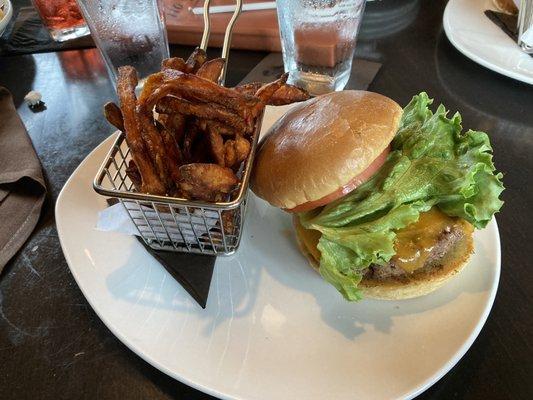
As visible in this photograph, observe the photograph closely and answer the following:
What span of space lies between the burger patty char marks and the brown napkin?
815 millimetres

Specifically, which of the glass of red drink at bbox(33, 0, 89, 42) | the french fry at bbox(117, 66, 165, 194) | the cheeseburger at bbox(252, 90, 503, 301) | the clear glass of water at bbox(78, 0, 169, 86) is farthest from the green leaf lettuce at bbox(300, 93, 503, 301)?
the glass of red drink at bbox(33, 0, 89, 42)

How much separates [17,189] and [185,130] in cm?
58

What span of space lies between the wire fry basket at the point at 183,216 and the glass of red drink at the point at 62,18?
3.41ft

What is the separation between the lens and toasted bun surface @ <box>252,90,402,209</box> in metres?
0.79

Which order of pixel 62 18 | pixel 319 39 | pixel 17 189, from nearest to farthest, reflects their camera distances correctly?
pixel 17 189 < pixel 319 39 < pixel 62 18

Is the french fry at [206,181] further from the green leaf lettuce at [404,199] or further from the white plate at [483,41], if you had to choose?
the white plate at [483,41]

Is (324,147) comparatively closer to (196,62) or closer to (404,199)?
(404,199)

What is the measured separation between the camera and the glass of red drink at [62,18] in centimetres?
173

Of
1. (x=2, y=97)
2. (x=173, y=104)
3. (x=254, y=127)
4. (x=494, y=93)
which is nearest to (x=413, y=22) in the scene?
(x=494, y=93)

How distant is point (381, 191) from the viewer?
812mm

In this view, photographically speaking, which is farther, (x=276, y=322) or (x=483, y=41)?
(x=483, y=41)

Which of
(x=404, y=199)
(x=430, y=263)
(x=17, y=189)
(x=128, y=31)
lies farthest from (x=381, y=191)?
(x=128, y=31)

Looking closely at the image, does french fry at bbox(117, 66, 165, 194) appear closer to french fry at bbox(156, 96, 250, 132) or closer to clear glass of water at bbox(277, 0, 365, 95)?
french fry at bbox(156, 96, 250, 132)

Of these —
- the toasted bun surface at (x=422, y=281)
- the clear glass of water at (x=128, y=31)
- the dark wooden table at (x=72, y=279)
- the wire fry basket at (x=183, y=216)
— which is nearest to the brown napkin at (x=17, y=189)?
the dark wooden table at (x=72, y=279)
